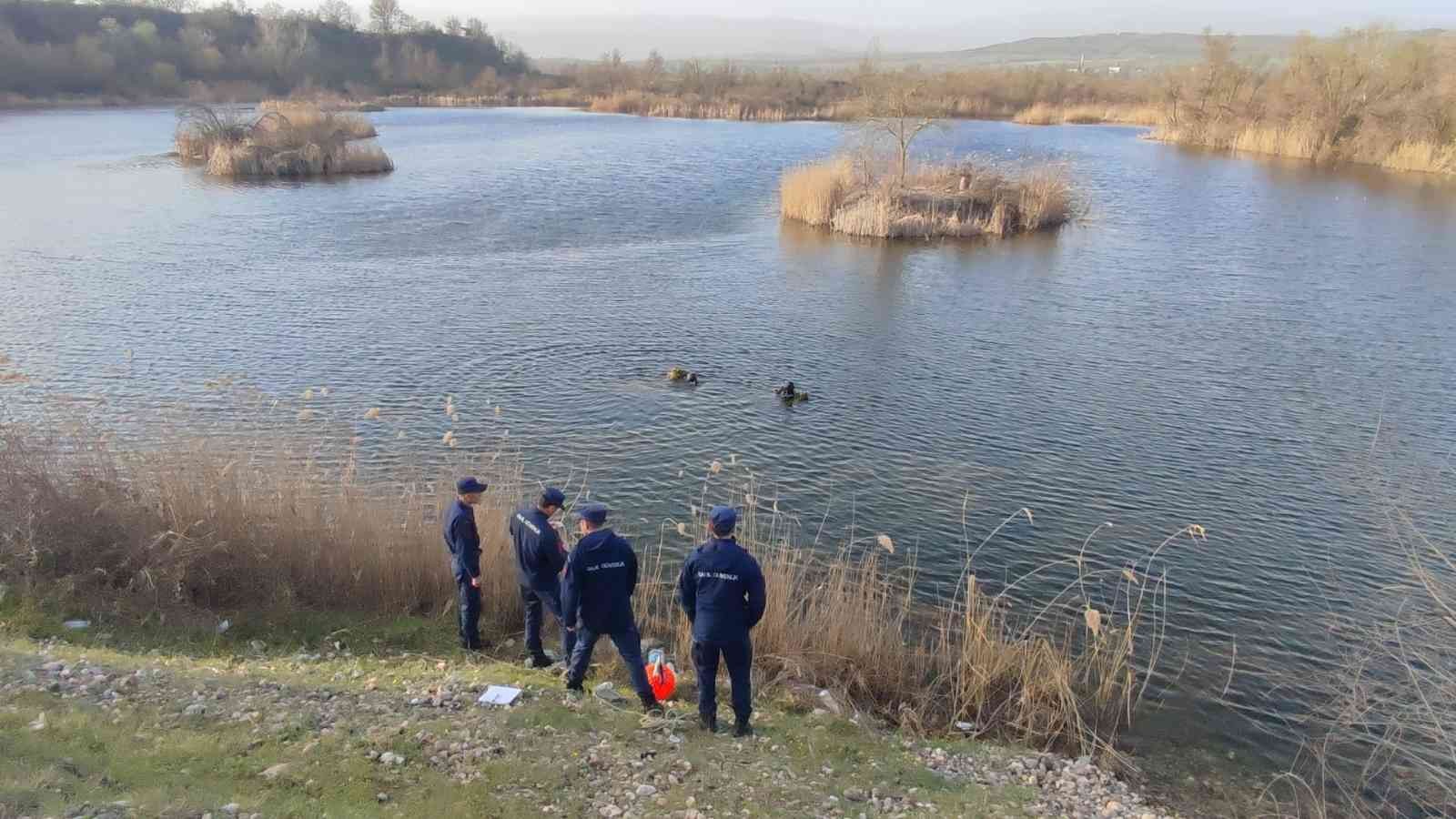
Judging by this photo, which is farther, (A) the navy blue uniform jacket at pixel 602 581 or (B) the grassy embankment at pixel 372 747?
(A) the navy blue uniform jacket at pixel 602 581

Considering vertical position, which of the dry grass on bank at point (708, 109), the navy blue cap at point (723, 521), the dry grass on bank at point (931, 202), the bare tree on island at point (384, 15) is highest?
the bare tree on island at point (384, 15)

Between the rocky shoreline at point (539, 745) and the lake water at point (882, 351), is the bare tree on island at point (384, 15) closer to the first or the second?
the lake water at point (882, 351)

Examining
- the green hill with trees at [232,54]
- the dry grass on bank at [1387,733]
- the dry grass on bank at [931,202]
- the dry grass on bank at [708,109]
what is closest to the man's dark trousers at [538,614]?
the dry grass on bank at [1387,733]

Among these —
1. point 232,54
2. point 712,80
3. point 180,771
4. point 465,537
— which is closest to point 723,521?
point 465,537

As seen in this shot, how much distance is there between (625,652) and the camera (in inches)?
322

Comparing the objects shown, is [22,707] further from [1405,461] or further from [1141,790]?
[1405,461]

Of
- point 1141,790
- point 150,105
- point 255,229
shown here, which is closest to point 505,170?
point 255,229

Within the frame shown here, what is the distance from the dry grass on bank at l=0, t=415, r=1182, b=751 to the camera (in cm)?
951

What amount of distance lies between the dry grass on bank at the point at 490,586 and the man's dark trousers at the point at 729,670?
5.11 feet

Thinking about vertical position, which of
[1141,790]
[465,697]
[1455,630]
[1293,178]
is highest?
[1293,178]

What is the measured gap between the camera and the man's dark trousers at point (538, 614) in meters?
8.87

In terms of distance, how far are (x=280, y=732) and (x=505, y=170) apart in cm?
4221

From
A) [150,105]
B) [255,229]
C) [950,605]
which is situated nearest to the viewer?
[950,605]

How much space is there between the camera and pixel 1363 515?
542 inches
